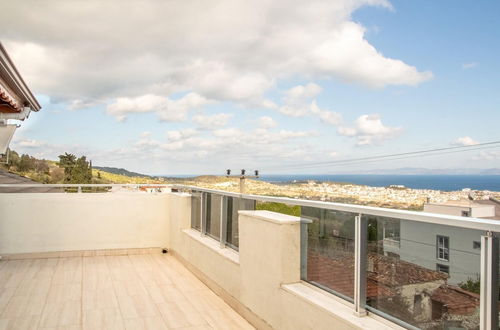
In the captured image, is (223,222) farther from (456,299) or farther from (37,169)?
(37,169)

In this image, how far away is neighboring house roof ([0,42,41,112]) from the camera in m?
2.38

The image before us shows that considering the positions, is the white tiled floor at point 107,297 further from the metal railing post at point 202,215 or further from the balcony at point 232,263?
the metal railing post at point 202,215

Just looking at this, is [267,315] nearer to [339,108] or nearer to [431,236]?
[431,236]

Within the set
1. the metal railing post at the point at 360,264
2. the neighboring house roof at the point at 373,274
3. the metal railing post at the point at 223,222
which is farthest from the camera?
the metal railing post at the point at 223,222

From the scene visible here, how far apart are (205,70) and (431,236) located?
19.8 meters

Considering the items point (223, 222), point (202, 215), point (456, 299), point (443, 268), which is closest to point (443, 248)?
point (443, 268)

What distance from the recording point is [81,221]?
6809mm

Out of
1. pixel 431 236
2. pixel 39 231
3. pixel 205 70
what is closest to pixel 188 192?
pixel 39 231

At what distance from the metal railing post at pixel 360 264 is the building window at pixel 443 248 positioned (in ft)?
1.70

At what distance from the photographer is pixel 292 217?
315 centimetres

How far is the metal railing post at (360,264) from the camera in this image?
2361 millimetres

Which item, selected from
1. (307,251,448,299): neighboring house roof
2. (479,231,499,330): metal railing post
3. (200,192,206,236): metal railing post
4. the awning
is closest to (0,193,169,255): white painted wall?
(200,192,206,236): metal railing post

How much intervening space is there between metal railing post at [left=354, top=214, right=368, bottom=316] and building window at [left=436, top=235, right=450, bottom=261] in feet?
1.70

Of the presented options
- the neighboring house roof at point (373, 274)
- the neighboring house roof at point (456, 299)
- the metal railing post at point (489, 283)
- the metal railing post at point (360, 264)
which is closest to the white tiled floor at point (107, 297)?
the neighboring house roof at point (373, 274)
